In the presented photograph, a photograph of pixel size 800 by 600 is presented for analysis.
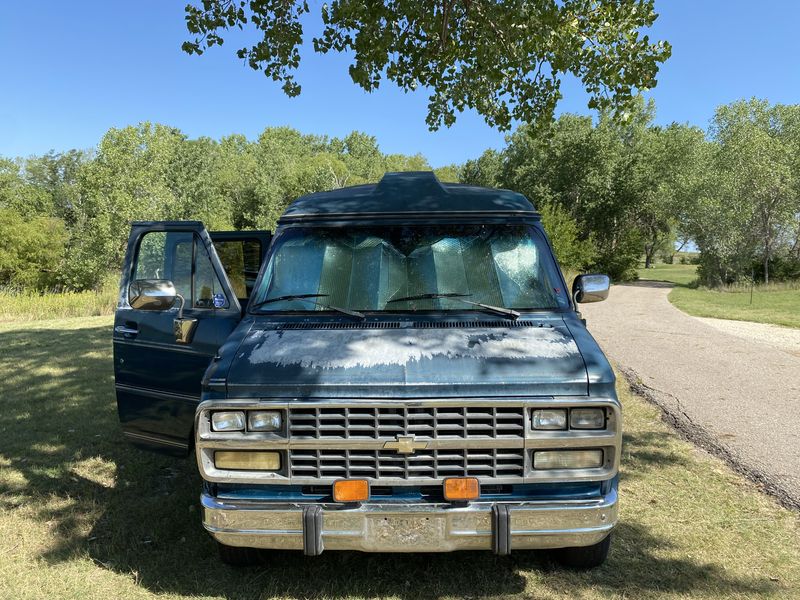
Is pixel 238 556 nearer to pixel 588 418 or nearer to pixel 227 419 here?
pixel 227 419

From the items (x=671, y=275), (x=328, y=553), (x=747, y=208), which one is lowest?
(x=671, y=275)

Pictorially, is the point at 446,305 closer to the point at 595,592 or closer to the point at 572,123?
the point at 595,592

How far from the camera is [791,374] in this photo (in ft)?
32.2

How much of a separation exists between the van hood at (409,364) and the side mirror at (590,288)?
1.01 meters

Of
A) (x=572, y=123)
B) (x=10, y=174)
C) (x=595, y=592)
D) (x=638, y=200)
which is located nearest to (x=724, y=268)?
(x=638, y=200)

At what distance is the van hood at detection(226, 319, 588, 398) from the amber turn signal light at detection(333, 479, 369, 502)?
0.43 metres

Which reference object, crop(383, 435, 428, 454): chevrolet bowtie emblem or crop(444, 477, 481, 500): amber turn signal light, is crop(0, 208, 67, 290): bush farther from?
→ crop(444, 477, 481, 500): amber turn signal light

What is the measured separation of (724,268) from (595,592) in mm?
38198

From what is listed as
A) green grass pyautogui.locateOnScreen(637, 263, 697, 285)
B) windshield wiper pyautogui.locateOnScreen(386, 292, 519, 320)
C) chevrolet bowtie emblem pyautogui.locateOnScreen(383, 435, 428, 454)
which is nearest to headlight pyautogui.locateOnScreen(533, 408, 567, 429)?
chevrolet bowtie emblem pyautogui.locateOnScreen(383, 435, 428, 454)

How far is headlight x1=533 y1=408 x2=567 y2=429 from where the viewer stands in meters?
3.05

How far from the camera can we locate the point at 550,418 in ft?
10.0

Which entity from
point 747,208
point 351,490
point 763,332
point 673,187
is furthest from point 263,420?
point 673,187

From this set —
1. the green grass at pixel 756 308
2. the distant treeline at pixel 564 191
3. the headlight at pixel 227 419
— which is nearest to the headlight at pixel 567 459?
the headlight at pixel 227 419

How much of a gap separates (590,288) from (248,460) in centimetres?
265
